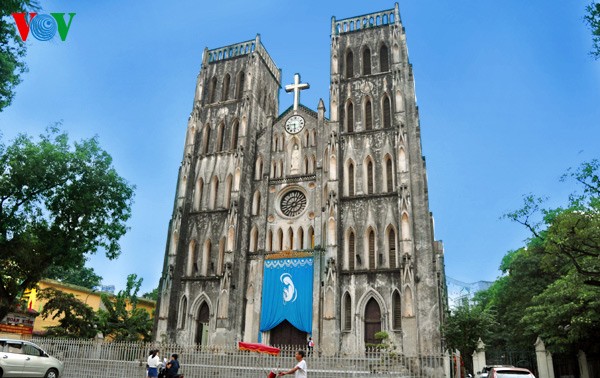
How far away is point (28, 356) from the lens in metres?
14.2

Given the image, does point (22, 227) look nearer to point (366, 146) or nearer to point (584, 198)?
point (366, 146)

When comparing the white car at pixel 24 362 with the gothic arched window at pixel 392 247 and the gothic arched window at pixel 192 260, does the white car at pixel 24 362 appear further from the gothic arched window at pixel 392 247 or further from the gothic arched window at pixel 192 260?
the gothic arched window at pixel 392 247

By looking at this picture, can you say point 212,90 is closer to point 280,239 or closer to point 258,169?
point 258,169

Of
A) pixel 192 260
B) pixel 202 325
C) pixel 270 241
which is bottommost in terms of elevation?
pixel 202 325

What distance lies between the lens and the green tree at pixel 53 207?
19797mm

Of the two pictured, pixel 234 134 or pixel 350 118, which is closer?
pixel 350 118

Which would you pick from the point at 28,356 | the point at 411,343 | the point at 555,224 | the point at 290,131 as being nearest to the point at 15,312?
the point at 28,356

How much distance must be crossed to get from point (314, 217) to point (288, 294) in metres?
4.57

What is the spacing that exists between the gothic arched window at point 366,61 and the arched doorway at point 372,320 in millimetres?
14357

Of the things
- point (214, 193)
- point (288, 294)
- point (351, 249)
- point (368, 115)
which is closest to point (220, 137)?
point (214, 193)

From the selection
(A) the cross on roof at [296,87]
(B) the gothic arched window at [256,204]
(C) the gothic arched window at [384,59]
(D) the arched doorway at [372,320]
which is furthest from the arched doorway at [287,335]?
(C) the gothic arched window at [384,59]

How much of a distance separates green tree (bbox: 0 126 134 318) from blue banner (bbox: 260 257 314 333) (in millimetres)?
8540

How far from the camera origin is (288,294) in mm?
26250

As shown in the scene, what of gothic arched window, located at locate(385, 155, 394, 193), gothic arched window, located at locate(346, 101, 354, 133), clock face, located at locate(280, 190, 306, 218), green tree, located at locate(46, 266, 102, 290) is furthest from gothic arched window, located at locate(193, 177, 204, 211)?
green tree, located at locate(46, 266, 102, 290)
